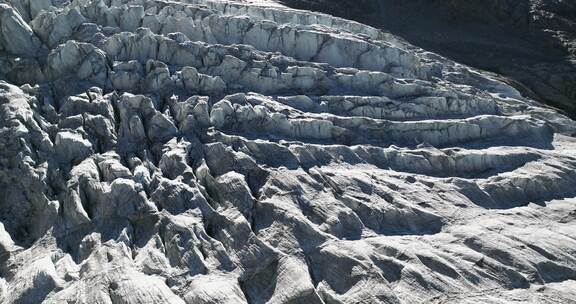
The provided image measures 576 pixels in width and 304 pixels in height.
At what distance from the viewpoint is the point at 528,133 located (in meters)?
38.2

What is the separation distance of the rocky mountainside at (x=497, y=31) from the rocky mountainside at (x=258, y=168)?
30.8ft

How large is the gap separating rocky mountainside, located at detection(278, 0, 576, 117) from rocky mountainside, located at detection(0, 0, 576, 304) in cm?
939

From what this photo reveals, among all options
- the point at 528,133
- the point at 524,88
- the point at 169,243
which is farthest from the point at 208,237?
the point at 524,88

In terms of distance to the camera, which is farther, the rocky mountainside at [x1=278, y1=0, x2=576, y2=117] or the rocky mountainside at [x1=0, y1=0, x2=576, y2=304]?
the rocky mountainside at [x1=278, y1=0, x2=576, y2=117]

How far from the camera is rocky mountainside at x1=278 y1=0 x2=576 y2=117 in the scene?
5300 cm

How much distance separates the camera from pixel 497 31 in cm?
6291

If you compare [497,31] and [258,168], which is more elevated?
[497,31]

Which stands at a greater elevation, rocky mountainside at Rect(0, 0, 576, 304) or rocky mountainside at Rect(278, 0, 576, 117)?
rocky mountainside at Rect(278, 0, 576, 117)

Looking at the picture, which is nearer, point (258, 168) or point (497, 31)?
point (258, 168)

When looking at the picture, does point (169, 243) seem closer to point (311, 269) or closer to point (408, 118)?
point (311, 269)

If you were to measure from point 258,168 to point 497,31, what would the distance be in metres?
42.6

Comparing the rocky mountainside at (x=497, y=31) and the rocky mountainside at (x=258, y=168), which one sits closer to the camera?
the rocky mountainside at (x=258, y=168)

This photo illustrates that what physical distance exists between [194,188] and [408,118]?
51.4ft

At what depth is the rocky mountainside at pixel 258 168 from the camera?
25.5 m
